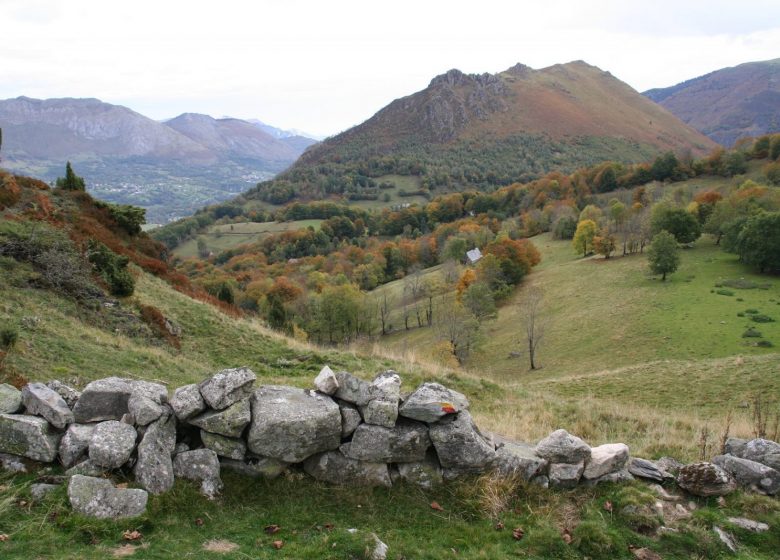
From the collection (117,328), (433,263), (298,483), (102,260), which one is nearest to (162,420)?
(298,483)

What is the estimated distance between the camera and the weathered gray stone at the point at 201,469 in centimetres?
829

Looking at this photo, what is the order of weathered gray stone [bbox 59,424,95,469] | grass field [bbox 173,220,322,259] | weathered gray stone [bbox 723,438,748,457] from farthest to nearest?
grass field [bbox 173,220,322,259]
weathered gray stone [bbox 723,438,748,457]
weathered gray stone [bbox 59,424,95,469]

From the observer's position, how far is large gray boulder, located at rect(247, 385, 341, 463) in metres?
8.67

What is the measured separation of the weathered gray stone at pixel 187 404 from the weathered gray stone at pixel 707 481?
916cm

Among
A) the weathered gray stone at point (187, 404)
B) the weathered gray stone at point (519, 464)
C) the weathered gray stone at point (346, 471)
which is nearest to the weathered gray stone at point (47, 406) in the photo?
the weathered gray stone at point (187, 404)

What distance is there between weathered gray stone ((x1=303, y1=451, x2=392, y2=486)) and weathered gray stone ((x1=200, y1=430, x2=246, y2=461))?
1.27m

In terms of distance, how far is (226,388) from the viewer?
28.6 feet

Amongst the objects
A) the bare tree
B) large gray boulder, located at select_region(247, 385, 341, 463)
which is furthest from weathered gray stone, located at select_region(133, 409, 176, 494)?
the bare tree

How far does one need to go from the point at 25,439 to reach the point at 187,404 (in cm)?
256

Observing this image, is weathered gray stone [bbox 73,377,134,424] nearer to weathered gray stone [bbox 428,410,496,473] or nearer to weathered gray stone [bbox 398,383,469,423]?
weathered gray stone [bbox 398,383,469,423]

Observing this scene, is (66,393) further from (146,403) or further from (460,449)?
(460,449)

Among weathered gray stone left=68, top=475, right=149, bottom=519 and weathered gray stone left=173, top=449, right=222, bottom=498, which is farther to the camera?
weathered gray stone left=173, top=449, right=222, bottom=498

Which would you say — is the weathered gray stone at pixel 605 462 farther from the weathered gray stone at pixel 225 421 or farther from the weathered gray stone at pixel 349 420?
the weathered gray stone at pixel 225 421

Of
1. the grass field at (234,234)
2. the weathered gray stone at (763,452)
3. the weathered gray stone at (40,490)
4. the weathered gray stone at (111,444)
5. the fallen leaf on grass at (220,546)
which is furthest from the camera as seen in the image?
the grass field at (234,234)
